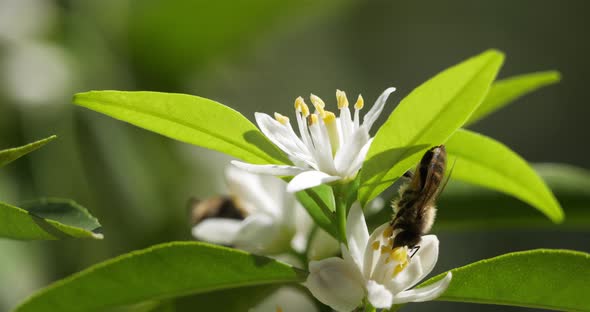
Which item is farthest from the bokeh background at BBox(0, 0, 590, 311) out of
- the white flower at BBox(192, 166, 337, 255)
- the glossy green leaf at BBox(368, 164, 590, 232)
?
the white flower at BBox(192, 166, 337, 255)

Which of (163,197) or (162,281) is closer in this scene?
(162,281)

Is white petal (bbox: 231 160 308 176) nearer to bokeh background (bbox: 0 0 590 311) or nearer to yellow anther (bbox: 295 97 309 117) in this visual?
yellow anther (bbox: 295 97 309 117)

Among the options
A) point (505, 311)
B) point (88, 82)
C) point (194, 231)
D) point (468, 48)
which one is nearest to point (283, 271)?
point (194, 231)

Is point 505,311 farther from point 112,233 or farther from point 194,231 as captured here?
point 194,231

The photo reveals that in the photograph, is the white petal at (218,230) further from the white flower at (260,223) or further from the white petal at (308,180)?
the white petal at (308,180)

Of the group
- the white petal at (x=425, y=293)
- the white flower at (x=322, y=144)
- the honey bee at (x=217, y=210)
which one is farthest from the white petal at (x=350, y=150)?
the honey bee at (x=217, y=210)

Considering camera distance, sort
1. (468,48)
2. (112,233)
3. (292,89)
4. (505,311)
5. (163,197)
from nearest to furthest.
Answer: (112,233), (163,197), (505,311), (292,89), (468,48)
